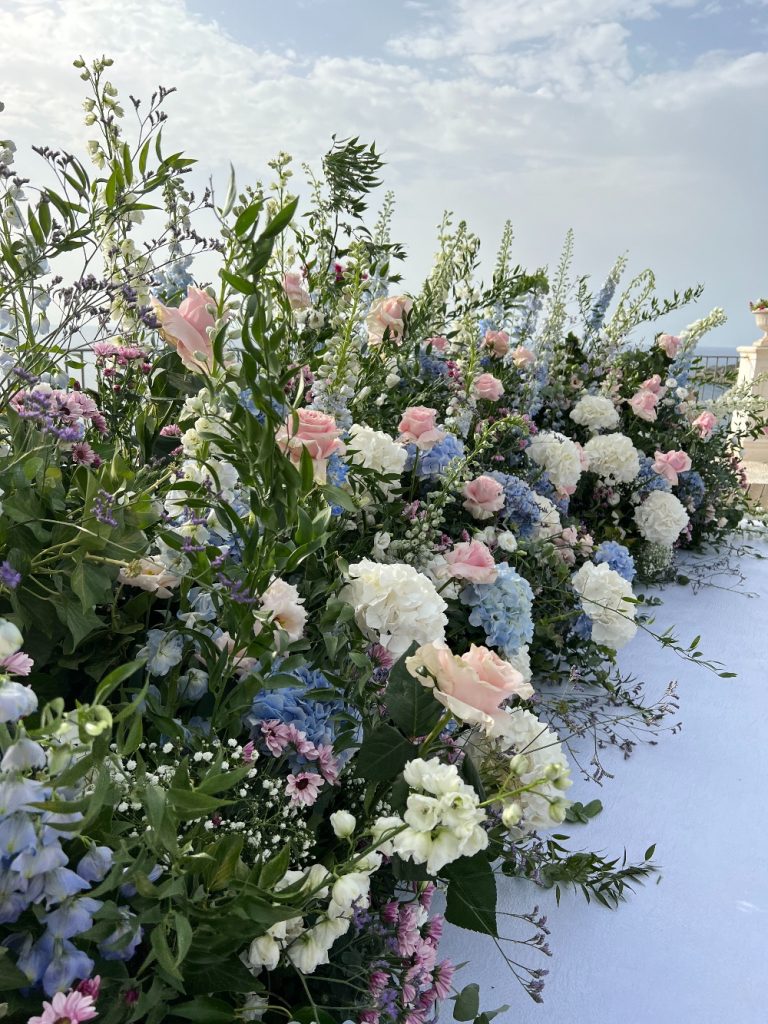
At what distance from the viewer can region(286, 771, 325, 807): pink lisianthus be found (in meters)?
0.84

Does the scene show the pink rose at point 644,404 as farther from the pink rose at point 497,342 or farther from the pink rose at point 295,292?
the pink rose at point 295,292

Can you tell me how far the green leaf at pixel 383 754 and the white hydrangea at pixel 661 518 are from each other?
2.00 m

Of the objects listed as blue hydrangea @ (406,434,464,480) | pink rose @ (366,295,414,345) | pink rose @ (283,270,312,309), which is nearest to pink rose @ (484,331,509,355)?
pink rose @ (366,295,414,345)

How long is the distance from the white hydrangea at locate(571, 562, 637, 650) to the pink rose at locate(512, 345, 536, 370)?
0.95 meters

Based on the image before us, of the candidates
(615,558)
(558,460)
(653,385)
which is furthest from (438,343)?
(653,385)

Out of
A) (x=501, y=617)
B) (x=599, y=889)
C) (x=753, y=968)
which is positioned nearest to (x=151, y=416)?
(x=501, y=617)

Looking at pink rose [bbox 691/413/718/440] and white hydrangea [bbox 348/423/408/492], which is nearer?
white hydrangea [bbox 348/423/408/492]

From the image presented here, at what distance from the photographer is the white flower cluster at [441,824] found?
25.8 inches

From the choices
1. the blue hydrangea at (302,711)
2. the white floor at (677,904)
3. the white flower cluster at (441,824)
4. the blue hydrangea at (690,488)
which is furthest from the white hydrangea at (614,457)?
the white flower cluster at (441,824)

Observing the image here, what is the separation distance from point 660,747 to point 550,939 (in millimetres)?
650

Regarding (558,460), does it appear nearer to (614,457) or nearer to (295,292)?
(614,457)

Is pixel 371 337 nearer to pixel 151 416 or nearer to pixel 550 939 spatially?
pixel 151 416

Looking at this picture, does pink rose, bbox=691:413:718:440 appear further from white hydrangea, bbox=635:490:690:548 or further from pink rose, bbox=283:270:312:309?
pink rose, bbox=283:270:312:309

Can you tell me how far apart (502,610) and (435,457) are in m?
0.34
